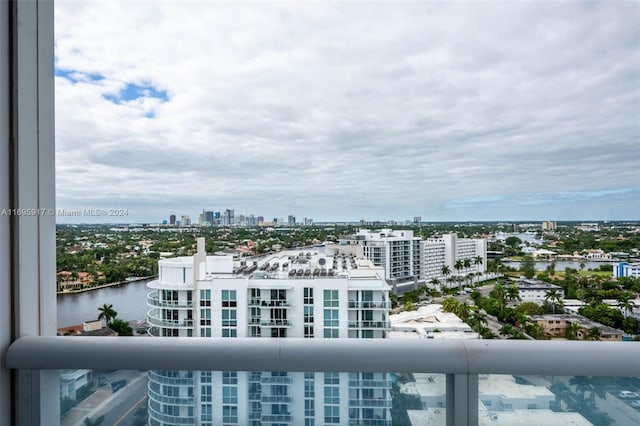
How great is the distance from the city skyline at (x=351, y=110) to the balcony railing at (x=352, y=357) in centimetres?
48

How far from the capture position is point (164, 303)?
128 centimetres

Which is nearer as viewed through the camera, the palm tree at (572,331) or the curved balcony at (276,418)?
the curved balcony at (276,418)

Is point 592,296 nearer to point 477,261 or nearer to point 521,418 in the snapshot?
point 477,261

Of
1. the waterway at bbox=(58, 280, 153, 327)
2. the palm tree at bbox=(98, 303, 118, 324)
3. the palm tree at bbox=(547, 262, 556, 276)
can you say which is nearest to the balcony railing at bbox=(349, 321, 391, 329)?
the palm tree at bbox=(547, 262, 556, 276)

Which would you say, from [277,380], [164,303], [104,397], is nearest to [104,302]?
[164,303]

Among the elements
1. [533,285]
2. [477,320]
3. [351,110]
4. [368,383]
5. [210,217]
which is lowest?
[368,383]

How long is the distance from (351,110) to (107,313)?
1.09 meters

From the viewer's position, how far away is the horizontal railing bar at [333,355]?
919 mm

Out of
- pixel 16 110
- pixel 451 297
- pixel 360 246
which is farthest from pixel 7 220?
pixel 451 297

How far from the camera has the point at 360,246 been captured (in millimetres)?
1343

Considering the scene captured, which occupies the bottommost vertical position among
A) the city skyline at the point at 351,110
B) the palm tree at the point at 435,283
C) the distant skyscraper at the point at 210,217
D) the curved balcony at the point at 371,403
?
the curved balcony at the point at 371,403

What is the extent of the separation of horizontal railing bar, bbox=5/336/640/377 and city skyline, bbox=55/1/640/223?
0.47 metres

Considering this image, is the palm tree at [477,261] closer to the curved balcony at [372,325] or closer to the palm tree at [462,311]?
the palm tree at [462,311]

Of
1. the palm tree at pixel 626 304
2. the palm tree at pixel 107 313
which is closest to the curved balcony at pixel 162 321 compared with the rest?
the palm tree at pixel 107 313
